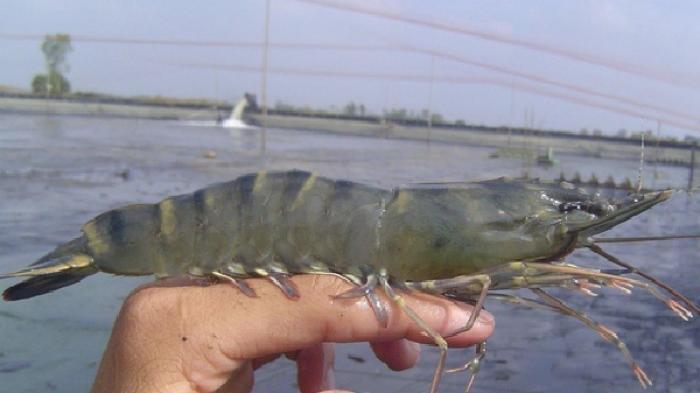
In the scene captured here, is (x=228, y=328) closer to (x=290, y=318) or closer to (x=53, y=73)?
(x=290, y=318)

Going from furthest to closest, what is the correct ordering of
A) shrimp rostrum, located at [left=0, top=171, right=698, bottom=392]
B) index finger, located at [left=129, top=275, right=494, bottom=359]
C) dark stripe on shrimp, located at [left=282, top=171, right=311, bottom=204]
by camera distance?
1. dark stripe on shrimp, located at [left=282, top=171, right=311, bottom=204]
2. shrimp rostrum, located at [left=0, top=171, right=698, bottom=392]
3. index finger, located at [left=129, top=275, right=494, bottom=359]

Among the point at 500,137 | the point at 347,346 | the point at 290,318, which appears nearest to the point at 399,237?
the point at 290,318

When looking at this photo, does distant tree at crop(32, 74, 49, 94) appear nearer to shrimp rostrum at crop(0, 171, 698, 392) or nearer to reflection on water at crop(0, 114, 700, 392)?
reflection on water at crop(0, 114, 700, 392)

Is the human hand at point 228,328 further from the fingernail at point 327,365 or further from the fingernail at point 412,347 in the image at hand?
the fingernail at point 327,365

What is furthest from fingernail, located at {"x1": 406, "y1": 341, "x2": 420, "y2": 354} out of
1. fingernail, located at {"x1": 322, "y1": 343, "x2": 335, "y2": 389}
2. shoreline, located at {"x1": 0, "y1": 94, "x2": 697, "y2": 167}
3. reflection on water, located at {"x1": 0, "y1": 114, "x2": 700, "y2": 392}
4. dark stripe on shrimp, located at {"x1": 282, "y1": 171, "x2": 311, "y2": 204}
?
shoreline, located at {"x1": 0, "y1": 94, "x2": 697, "y2": 167}

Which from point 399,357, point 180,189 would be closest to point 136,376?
point 399,357

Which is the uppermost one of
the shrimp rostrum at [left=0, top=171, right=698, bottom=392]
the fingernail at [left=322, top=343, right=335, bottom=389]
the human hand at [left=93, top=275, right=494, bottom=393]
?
the shrimp rostrum at [left=0, top=171, right=698, bottom=392]
